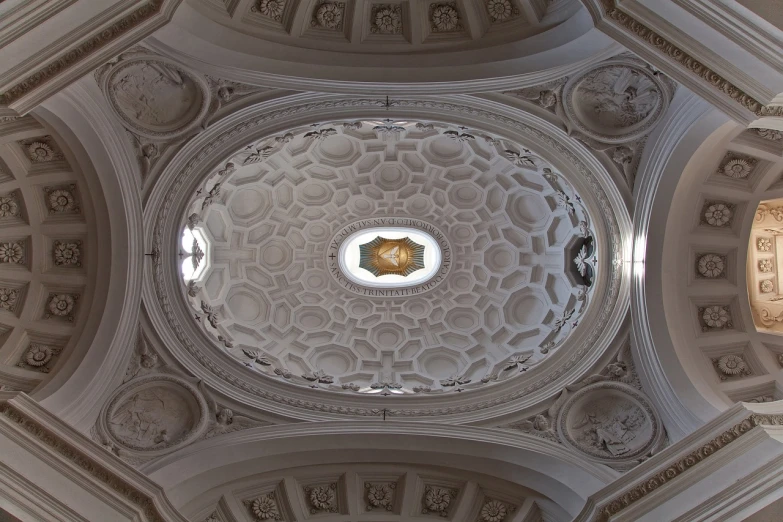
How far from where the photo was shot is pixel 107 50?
954 cm

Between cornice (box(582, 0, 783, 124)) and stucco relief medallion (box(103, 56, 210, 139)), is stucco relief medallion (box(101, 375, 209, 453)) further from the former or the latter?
cornice (box(582, 0, 783, 124))

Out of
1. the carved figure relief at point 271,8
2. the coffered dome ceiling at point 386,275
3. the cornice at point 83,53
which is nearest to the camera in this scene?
the cornice at point 83,53

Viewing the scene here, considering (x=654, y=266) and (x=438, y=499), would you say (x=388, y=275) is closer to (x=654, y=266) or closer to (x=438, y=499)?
(x=438, y=499)

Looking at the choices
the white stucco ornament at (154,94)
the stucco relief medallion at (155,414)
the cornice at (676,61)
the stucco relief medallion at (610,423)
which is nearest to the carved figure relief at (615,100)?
the cornice at (676,61)

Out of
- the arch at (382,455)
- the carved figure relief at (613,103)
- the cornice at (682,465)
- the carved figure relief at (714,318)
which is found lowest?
the cornice at (682,465)

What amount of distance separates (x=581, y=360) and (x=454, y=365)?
477 cm

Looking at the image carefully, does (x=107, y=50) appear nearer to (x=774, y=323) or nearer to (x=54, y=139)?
(x=54, y=139)

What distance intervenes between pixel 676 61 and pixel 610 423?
8.05 m

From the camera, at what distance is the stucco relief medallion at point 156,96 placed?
12453 millimetres

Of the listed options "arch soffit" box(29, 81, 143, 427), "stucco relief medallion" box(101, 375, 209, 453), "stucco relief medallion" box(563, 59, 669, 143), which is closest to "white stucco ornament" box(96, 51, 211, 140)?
"arch soffit" box(29, 81, 143, 427)

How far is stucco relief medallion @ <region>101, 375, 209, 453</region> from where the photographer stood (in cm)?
1363

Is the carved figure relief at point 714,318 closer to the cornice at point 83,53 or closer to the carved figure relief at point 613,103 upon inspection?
the carved figure relief at point 613,103

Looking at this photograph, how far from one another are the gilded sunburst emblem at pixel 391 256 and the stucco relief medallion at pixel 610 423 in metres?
7.73

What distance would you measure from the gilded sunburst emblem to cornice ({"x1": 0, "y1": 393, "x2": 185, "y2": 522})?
10.3 meters
